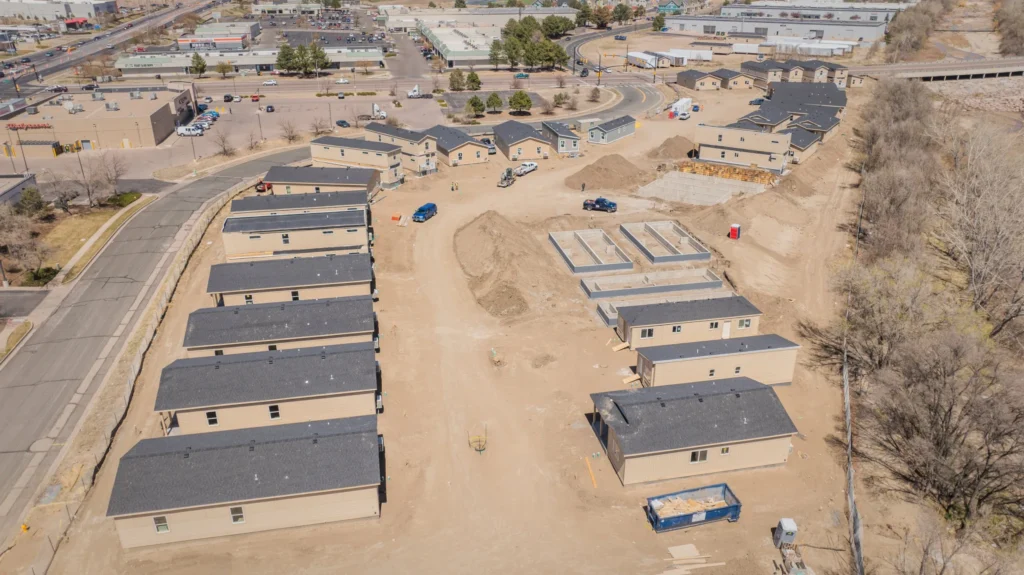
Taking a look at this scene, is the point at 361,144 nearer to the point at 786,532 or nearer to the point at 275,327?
the point at 275,327

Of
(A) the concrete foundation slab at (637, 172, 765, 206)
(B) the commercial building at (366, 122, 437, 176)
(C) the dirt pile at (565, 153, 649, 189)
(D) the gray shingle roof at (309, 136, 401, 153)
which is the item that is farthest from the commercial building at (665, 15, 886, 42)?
Answer: (D) the gray shingle roof at (309, 136, 401, 153)

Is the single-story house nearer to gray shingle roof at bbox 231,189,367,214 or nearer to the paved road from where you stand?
gray shingle roof at bbox 231,189,367,214

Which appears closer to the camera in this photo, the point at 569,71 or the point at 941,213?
the point at 941,213

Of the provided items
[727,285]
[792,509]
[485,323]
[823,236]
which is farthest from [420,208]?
[792,509]

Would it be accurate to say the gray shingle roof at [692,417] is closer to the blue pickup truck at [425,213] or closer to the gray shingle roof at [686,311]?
the gray shingle roof at [686,311]

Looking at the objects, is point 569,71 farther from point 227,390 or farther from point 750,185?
point 227,390

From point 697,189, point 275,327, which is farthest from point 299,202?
point 697,189
